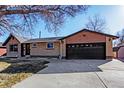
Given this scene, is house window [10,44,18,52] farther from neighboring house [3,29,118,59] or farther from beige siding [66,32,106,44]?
beige siding [66,32,106,44]

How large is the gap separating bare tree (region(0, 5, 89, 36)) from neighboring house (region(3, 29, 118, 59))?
8.70 meters

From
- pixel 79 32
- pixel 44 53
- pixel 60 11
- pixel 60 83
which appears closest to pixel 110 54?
pixel 79 32

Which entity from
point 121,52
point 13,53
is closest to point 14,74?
point 13,53

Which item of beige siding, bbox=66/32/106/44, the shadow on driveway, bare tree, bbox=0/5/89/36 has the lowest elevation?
the shadow on driveway

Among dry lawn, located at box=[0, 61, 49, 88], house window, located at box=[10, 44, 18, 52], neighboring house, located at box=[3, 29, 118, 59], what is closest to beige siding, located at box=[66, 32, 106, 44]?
neighboring house, located at box=[3, 29, 118, 59]

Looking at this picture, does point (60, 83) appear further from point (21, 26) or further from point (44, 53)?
point (44, 53)

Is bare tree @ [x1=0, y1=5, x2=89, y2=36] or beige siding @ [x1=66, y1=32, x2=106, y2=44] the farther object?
beige siding @ [x1=66, y1=32, x2=106, y2=44]

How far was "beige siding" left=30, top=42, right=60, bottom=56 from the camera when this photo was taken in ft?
79.2

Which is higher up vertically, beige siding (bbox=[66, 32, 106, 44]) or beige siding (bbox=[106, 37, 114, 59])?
beige siding (bbox=[66, 32, 106, 44])

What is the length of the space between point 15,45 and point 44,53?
19.2 feet

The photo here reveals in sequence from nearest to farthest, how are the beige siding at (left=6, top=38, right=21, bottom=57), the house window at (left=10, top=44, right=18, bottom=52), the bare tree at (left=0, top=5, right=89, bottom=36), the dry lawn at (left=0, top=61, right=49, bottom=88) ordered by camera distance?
the dry lawn at (left=0, top=61, right=49, bottom=88) → the bare tree at (left=0, top=5, right=89, bottom=36) → the beige siding at (left=6, top=38, right=21, bottom=57) → the house window at (left=10, top=44, right=18, bottom=52)

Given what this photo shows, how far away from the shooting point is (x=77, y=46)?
890 inches

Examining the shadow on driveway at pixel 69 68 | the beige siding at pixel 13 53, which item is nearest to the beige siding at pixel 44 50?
the beige siding at pixel 13 53
